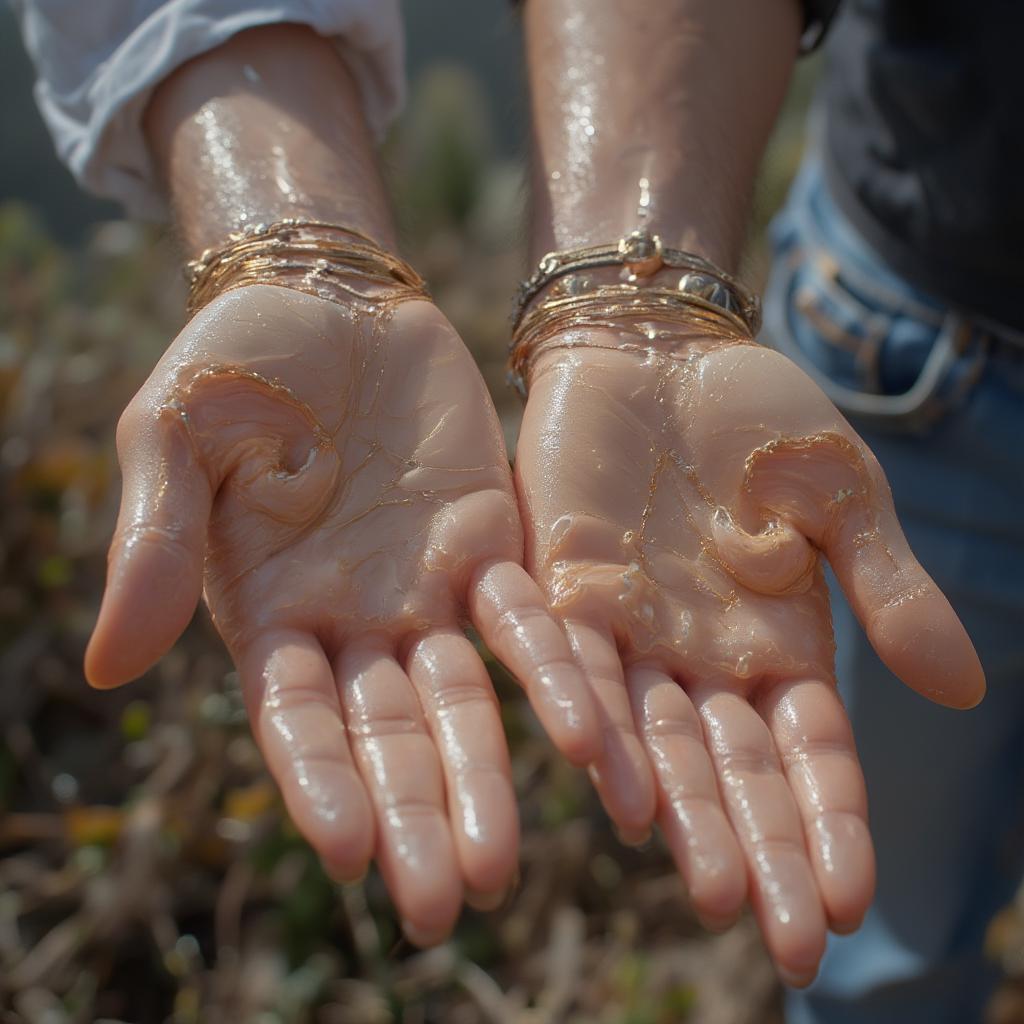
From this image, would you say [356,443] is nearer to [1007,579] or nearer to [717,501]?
[717,501]

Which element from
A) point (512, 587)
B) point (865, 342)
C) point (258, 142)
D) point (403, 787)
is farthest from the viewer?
point (865, 342)

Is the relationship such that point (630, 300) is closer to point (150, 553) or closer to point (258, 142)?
point (258, 142)

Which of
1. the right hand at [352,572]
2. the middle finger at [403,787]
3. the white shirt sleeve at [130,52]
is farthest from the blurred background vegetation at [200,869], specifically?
the middle finger at [403,787]

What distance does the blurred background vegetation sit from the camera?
75.8 inches

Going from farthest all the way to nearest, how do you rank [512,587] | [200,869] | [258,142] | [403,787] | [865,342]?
[200,869] → [865,342] → [258,142] → [512,587] → [403,787]

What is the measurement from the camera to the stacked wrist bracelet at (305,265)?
4.59ft

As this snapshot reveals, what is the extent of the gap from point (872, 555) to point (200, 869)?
142 centimetres

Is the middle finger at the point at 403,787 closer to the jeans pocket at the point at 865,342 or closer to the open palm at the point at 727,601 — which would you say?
the open palm at the point at 727,601

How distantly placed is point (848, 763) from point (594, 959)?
3.58 feet

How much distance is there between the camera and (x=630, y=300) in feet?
4.86

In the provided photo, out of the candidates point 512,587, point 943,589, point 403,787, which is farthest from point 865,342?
point 403,787

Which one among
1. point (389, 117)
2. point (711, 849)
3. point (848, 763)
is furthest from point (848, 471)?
point (389, 117)

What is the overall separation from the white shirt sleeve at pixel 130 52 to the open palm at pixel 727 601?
1.78 ft

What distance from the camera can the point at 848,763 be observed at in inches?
46.6
